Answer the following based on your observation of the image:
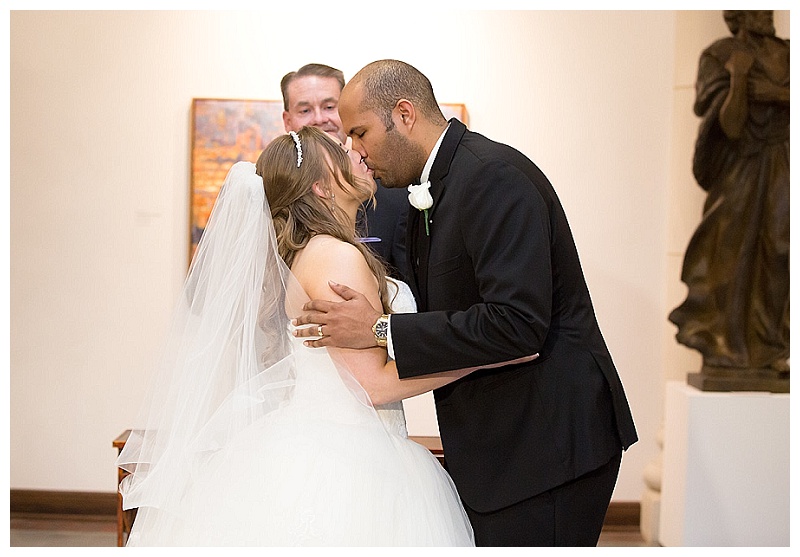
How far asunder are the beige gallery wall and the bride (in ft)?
9.15

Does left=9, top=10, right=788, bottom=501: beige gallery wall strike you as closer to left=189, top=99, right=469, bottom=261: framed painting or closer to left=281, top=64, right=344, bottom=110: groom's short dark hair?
left=189, top=99, right=469, bottom=261: framed painting

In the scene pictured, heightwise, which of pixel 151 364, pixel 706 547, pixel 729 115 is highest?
pixel 729 115

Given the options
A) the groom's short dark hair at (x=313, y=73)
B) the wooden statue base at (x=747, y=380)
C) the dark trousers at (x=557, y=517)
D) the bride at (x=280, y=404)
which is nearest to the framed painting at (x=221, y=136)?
the groom's short dark hair at (x=313, y=73)

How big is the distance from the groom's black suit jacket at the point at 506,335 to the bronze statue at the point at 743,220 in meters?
2.39

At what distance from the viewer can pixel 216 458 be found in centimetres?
234

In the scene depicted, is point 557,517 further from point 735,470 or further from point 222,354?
point 735,470

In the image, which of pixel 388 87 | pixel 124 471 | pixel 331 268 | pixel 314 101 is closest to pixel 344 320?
pixel 331 268


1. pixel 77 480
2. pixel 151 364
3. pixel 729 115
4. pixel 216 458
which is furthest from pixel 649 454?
pixel 216 458

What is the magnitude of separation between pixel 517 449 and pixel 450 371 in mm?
246

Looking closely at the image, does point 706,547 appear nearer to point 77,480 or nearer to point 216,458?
point 216,458

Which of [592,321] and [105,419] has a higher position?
[592,321]

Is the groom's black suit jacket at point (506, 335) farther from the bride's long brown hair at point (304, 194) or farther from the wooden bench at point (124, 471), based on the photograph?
the wooden bench at point (124, 471)

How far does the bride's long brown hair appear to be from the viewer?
8.09ft

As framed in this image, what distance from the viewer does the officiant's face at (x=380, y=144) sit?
232cm
